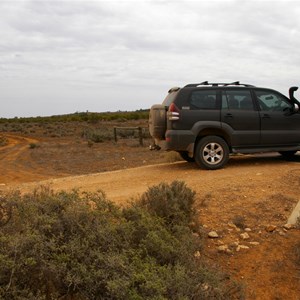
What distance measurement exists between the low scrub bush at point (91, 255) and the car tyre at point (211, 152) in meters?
4.89

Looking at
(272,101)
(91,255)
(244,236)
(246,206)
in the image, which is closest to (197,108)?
(272,101)

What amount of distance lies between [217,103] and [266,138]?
56.5 inches

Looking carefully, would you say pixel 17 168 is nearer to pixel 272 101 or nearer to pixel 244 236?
pixel 272 101

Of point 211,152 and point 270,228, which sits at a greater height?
point 211,152

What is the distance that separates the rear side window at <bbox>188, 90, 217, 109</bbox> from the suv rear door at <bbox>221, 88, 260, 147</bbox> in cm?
23

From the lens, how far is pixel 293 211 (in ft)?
20.8

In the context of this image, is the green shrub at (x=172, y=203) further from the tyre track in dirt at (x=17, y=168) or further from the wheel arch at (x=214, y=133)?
the tyre track in dirt at (x=17, y=168)

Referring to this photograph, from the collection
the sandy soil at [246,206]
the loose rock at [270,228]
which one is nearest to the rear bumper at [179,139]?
the sandy soil at [246,206]

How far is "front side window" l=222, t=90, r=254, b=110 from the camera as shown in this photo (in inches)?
377

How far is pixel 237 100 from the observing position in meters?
9.68

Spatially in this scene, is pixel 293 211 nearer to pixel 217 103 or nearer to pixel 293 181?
pixel 293 181

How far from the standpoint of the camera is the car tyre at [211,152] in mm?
9445

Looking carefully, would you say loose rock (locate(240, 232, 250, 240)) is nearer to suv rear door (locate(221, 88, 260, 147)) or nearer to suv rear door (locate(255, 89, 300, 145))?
suv rear door (locate(221, 88, 260, 147))

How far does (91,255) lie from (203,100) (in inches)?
256
